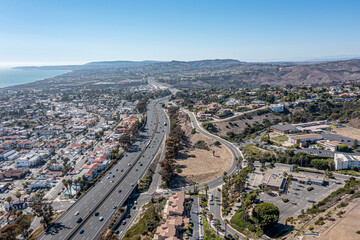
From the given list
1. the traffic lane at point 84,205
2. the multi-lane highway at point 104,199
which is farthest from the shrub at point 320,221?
the traffic lane at point 84,205

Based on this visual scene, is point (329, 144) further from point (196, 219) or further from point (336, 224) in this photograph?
point (196, 219)

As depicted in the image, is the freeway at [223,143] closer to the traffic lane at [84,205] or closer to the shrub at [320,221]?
the shrub at [320,221]

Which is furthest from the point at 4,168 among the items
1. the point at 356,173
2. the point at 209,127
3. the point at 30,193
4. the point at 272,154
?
the point at 356,173

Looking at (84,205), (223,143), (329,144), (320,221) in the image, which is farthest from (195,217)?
(329,144)

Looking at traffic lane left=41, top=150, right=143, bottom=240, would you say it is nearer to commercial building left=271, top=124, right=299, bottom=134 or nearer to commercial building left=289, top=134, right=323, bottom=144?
commercial building left=289, top=134, right=323, bottom=144

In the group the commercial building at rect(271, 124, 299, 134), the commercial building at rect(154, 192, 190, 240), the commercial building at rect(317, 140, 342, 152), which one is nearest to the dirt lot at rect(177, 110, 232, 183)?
the commercial building at rect(154, 192, 190, 240)

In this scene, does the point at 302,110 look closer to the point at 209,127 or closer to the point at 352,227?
the point at 209,127

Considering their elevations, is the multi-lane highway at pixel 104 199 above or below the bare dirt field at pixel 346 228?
below
